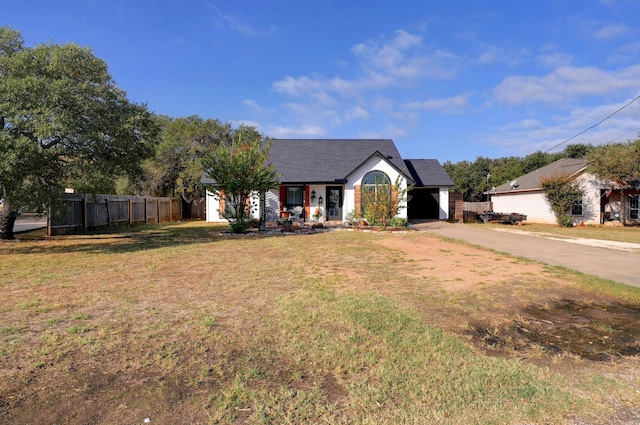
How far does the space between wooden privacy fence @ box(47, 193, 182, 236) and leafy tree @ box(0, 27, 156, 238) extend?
1.45 metres

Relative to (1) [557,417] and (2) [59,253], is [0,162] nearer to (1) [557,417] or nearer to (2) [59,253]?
(2) [59,253]

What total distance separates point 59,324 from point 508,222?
86.0 ft

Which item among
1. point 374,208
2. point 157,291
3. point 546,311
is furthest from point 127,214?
point 546,311

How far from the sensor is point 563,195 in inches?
909

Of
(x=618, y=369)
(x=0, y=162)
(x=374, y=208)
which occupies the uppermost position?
(x=0, y=162)

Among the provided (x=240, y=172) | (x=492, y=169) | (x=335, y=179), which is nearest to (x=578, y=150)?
(x=492, y=169)

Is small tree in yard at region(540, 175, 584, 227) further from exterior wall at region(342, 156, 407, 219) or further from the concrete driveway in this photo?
the concrete driveway

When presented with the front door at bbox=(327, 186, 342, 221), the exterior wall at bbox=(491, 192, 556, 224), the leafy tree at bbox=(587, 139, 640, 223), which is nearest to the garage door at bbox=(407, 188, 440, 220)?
the front door at bbox=(327, 186, 342, 221)

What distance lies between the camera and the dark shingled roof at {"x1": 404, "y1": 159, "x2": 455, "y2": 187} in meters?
25.7

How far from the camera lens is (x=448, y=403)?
293 cm

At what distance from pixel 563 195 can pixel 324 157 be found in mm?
15819

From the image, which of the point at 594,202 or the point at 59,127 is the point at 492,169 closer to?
the point at 594,202

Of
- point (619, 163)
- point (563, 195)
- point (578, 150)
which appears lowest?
point (563, 195)

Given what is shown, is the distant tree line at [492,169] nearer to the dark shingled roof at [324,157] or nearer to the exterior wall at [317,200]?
the dark shingled roof at [324,157]
